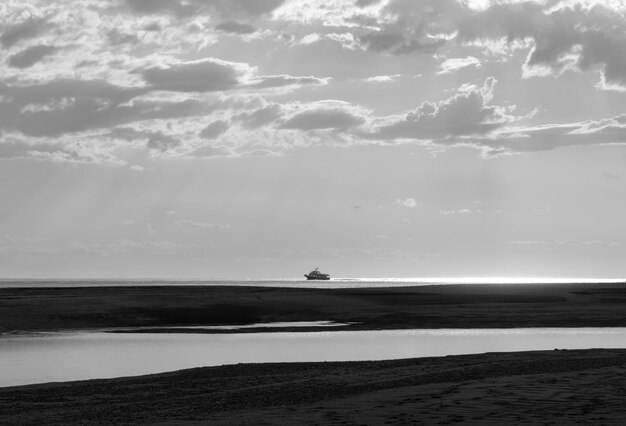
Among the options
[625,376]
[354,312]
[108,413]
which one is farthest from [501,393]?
[354,312]

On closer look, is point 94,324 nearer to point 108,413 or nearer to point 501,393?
point 108,413

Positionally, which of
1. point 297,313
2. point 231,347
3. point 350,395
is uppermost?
point 297,313

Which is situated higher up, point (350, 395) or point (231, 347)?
point (231, 347)

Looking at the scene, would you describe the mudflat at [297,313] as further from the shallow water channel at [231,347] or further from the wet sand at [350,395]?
the wet sand at [350,395]

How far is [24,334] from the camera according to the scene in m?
54.4

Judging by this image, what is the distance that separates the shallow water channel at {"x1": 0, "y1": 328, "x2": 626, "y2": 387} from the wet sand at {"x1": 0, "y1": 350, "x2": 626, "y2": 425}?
6.15m

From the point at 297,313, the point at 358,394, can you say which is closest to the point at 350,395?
the point at 358,394

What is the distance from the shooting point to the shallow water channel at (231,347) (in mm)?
37188

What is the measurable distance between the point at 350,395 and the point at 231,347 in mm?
23487

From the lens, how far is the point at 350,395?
78.1 feet

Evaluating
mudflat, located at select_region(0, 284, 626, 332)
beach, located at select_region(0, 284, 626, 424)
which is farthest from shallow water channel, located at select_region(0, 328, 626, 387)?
beach, located at select_region(0, 284, 626, 424)

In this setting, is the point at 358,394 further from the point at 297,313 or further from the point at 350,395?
the point at 297,313

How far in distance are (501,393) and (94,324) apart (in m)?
45.4

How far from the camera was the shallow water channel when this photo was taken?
37188 millimetres
